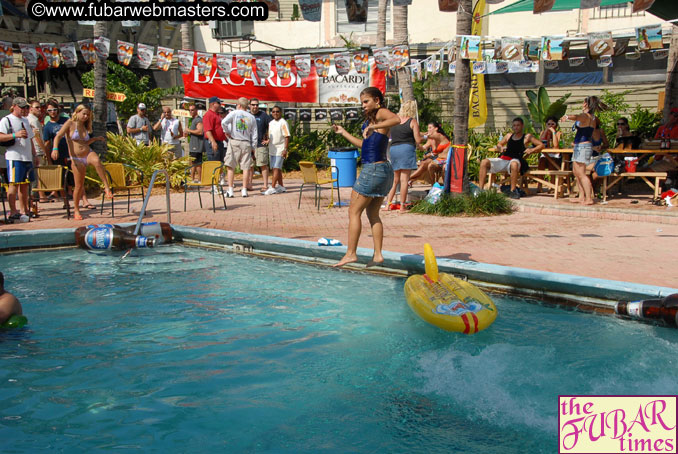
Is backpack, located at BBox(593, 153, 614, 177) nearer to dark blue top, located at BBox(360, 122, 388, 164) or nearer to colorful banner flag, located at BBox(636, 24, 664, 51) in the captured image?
colorful banner flag, located at BBox(636, 24, 664, 51)

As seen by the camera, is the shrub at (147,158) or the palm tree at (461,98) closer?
the palm tree at (461,98)

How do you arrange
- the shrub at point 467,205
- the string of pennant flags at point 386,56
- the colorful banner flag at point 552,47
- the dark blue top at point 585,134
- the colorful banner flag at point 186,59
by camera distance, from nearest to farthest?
1. the shrub at point 467,205
2. the dark blue top at point 585,134
3. the string of pennant flags at point 386,56
4. the colorful banner flag at point 552,47
5. the colorful banner flag at point 186,59

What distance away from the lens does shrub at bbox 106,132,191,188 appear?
13.7 meters

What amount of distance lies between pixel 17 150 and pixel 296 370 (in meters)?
7.06

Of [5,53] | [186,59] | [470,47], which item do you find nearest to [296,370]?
[470,47]

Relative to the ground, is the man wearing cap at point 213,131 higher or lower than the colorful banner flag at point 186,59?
lower

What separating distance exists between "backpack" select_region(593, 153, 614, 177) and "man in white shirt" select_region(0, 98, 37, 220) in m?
9.62

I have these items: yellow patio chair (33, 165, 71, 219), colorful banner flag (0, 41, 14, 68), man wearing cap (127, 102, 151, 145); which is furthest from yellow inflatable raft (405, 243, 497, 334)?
colorful banner flag (0, 41, 14, 68)

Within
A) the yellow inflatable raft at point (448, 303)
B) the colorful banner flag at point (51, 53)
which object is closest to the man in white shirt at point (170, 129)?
the colorful banner flag at point (51, 53)

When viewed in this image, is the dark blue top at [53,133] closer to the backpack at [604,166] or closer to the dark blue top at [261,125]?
the dark blue top at [261,125]

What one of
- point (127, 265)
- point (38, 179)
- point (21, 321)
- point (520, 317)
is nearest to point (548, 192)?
point (520, 317)

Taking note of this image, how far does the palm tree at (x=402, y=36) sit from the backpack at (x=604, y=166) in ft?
19.2

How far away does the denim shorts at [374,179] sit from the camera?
6387mm

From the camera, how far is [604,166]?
36.5ft
